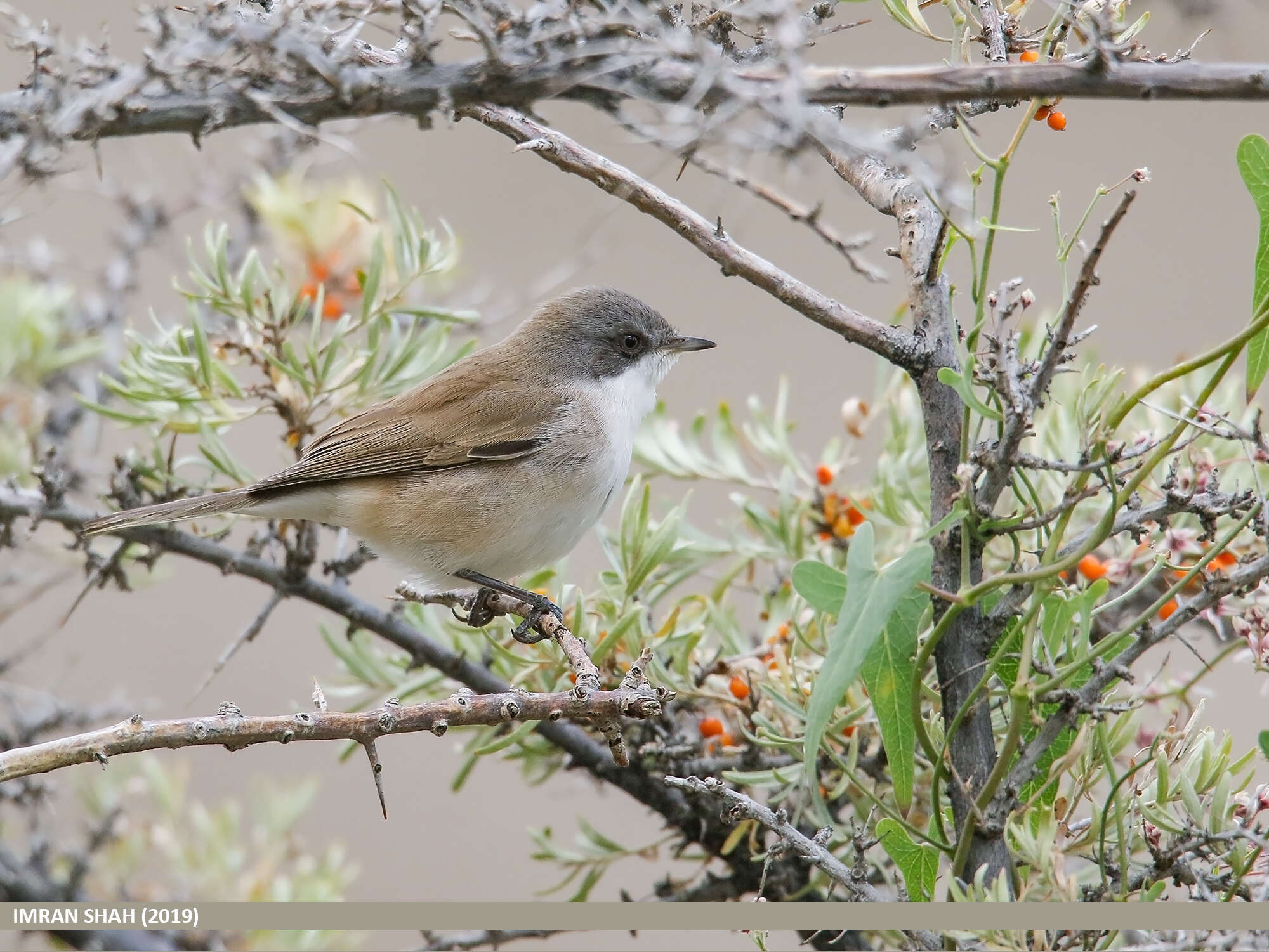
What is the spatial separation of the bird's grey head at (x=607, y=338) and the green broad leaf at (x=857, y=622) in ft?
6.34

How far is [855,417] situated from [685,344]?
34.2 inches

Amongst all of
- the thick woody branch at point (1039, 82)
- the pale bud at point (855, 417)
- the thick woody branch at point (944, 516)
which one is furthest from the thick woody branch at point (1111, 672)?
the pale bud at point (855, 417)

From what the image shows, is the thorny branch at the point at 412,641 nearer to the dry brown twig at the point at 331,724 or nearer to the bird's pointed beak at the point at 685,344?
the dry brown twig at the point at 331,724

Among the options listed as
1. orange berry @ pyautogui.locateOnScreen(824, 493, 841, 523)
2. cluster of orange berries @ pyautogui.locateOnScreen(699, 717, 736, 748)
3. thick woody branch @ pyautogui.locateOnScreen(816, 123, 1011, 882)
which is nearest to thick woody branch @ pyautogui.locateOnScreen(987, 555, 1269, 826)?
thick woody branch @ pyautogui.locateOnScreen(816, 123, 1011, 882)

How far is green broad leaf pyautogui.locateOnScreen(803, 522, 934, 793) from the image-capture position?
1256mm

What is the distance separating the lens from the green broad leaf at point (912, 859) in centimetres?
141

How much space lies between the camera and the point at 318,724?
1377 millimetres

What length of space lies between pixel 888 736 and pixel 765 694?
1.51 feet

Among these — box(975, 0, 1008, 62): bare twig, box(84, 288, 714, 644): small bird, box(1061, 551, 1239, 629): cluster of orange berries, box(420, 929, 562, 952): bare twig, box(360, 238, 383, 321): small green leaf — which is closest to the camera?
box(975, 0, 1008, 62): bare twig

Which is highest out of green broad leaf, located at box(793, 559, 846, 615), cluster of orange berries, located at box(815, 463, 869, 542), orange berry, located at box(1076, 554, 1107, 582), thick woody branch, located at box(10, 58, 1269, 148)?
thick woody branch, located at box(10, 58, 1269, 148)

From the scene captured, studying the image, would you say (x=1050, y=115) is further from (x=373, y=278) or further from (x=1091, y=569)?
(x=373, y=278)

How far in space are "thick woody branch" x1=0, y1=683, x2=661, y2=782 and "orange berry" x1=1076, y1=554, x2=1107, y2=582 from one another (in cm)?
81

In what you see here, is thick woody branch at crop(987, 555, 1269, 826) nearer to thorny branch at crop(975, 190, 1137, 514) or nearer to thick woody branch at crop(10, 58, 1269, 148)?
thorny branch at crop(975, 190, 1137, 514)

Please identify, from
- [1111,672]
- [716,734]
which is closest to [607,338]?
[716,734]
